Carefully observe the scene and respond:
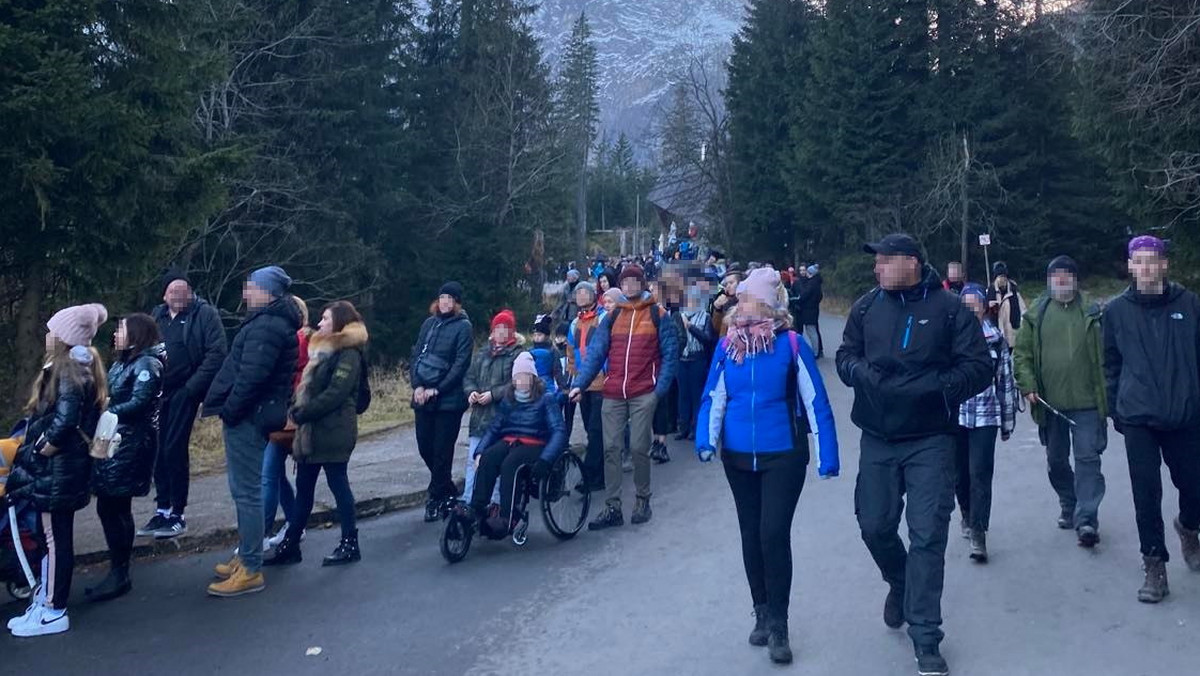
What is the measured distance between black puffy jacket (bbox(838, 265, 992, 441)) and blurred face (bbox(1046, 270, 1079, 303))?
277cm

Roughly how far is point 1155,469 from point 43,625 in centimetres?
658

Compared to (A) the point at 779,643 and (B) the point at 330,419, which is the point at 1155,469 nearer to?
(A) the point at 779,643

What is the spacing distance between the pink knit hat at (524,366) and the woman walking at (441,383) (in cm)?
69

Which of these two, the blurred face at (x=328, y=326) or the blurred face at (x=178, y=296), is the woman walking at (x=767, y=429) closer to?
the blurred face at (x=328, y=326)

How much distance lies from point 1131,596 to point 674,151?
5780cm

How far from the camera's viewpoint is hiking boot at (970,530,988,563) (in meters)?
7.85

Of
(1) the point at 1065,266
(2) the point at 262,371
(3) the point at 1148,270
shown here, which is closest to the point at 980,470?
(1) the point at 1065,266

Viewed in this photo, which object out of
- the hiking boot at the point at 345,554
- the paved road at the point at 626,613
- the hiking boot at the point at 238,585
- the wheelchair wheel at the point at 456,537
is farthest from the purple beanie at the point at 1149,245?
the hiking boot at the point at 238,585

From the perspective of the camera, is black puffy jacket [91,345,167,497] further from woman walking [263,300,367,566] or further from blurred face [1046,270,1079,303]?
blurred face [1046,270,1079,303]

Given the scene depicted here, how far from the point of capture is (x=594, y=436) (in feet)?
35.1

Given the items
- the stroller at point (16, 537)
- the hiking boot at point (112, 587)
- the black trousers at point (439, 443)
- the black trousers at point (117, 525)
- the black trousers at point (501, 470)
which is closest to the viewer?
the stroller at point (16, 537)

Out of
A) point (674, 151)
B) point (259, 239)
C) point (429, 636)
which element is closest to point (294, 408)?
point (429, 636)

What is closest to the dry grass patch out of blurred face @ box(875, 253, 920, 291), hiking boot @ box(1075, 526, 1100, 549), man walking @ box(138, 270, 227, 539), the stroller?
man walking @ box(138, 270, 227, 539)

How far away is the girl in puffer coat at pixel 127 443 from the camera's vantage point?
23.8 feet
